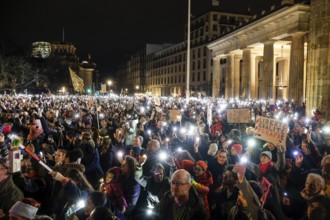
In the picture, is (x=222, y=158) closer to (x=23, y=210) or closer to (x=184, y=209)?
(x=184, y=209)

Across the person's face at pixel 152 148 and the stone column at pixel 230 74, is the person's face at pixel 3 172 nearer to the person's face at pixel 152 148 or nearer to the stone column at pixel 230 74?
the person's face at pixel 152 148

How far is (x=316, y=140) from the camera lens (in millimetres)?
10289

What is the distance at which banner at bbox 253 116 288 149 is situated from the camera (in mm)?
7270

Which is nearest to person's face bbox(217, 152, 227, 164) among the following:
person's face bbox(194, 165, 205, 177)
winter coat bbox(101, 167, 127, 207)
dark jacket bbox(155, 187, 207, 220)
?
person's face bbox(194, 165, 205, 177)

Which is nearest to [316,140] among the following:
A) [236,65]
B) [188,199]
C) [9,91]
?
[188,199]

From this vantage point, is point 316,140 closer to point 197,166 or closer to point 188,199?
point 197,166

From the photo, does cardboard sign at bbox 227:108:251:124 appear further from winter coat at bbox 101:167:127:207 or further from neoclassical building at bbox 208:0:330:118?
neoclassical building at bbox 208:0:330:118

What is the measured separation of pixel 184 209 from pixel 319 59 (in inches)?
795

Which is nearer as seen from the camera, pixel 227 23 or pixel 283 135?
pixel 283 135

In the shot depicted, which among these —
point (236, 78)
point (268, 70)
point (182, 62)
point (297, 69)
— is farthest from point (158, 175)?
point (182, 62)

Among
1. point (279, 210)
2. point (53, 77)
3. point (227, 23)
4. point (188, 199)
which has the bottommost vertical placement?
point (279, 210)

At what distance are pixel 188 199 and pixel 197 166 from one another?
1663 millimetres

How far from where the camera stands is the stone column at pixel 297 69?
96.3ft

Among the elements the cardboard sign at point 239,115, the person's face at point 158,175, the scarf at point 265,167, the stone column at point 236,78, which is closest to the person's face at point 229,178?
the person's face at point 158,175
